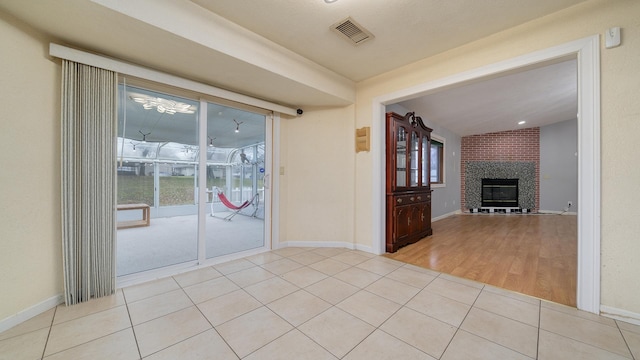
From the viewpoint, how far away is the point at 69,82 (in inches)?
72.3

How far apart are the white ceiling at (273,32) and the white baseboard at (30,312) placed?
2.08 m

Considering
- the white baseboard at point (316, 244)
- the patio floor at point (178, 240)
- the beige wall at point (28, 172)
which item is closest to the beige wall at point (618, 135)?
the white baseboard at point (316, 244)

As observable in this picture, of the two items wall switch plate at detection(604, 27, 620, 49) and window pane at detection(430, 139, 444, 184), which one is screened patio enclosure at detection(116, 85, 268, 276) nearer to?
wall switch plate at detection(604, 27, 620, 49)

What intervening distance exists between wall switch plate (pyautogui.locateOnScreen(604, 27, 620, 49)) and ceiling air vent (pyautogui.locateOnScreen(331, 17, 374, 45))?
175cm

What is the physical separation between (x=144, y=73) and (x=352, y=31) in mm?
2017

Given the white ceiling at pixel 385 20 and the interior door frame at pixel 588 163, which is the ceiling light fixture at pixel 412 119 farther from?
the interior door frame at pixel 588 163

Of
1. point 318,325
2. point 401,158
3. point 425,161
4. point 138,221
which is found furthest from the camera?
point 425,161

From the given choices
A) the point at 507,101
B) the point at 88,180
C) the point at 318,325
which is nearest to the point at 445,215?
the point at 507,101

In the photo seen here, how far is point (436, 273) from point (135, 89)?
12.5ft

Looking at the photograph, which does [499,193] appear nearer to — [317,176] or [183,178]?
[317,176]

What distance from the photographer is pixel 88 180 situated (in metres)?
1.92

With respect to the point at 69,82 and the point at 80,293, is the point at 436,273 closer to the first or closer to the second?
the point at 80,293

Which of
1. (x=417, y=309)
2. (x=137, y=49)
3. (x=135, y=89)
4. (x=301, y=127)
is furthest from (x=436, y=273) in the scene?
(x=135, y=89)

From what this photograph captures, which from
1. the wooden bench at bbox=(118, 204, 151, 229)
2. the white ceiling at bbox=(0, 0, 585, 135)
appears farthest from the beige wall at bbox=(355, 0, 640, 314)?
the wooden bench at bbox=(118, 204, 151, 229)
